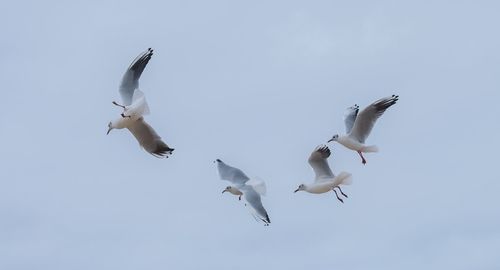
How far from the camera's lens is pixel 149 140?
68.6 feet

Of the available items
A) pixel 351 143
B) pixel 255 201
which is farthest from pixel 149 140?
pixel 351 143

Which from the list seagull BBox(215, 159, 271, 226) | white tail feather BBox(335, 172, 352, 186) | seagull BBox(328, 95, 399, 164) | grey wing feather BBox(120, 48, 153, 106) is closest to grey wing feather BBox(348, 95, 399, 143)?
seagull BBox(328, 95, 399, 164)

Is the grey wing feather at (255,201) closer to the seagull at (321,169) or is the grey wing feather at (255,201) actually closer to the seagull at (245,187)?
the seagull at (245,187)

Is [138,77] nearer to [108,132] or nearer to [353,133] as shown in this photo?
[108,132]

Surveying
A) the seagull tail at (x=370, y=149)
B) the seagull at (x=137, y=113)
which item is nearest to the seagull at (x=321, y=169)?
the seagull tail at (x=370, y=149)

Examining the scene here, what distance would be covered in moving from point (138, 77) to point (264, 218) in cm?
270

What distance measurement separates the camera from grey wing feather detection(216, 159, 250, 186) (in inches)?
884

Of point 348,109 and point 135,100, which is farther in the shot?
point 348,109

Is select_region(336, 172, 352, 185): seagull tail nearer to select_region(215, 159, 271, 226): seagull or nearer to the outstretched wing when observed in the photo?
the outstretched wing

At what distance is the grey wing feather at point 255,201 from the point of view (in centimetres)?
2082

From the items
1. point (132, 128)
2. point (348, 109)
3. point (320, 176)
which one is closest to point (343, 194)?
point (320, 176)

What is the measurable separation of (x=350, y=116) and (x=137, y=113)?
451cm

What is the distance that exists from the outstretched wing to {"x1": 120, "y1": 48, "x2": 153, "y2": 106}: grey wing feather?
312 cm

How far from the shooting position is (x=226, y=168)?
74.9 feet
